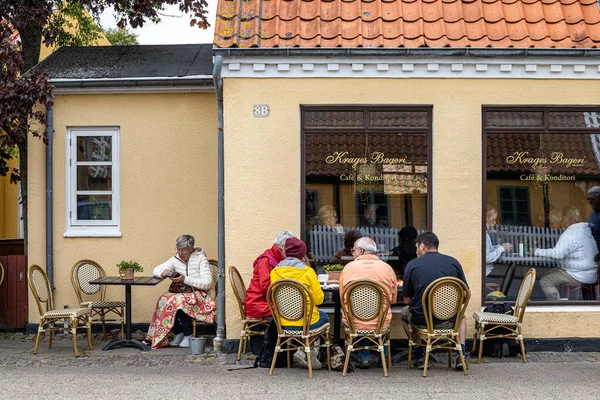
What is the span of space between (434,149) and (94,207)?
4847mm

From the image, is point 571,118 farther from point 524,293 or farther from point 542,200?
point 524,293

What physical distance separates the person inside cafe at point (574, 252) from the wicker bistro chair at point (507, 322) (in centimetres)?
77

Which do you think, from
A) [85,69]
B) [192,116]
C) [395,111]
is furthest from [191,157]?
[395,111]

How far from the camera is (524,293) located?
342 inches

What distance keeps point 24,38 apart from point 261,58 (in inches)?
216

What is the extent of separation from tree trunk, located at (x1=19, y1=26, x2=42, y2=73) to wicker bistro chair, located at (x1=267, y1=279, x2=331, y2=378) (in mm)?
6848

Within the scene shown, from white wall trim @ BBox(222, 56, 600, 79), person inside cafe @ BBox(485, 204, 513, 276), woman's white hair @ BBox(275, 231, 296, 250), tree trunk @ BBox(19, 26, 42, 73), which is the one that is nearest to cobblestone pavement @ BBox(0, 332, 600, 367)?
person inside cafe @ BBox(485, 204, 513, 276)

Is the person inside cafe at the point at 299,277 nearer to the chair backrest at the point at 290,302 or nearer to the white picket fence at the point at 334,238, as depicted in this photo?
the chair backrest at the point at 290,302

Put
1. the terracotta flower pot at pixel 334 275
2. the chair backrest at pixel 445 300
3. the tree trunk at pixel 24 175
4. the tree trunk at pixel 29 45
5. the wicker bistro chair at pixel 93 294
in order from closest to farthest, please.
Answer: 1. the chair backrest at pixel 445 300
2. the terracotta flower pot at pixel 334 275
3. the wicker bistro chair at pixel 93 294
4. the tree trunk at pixel 24 175
5. the tree trunk at pixel 29 45

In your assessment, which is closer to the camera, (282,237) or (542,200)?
(282,237)

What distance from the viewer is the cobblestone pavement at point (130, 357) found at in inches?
345

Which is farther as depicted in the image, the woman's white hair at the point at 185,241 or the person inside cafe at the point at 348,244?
the woman's white hair at the point at 185,241

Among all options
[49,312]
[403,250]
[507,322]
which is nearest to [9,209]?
[49,312]

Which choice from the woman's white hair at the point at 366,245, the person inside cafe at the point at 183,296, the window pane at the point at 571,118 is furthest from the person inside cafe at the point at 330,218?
the window pane at the point at 571,118
